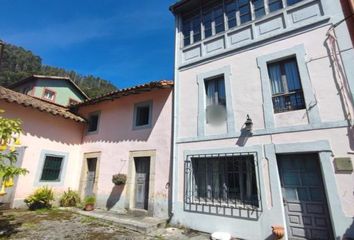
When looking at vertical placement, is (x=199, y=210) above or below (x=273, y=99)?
below

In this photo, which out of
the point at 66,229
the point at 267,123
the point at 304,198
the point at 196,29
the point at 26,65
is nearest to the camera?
the point at 304,198

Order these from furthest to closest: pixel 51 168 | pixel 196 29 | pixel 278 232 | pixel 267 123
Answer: pixel 51 168 → pixel 196 29 → pixel 267 123 → pixel 278 232

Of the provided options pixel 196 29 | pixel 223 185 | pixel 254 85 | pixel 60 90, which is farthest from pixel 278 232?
pixel 60 90

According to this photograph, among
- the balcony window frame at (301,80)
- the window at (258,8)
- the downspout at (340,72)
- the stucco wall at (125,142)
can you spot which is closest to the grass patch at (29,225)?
the stucco wall at (125,142)

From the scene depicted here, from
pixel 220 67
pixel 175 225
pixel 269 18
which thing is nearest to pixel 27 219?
pixel 175 225

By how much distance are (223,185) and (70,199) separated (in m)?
7.82

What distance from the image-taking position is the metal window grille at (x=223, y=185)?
611cm

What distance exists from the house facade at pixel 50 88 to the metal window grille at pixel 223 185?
601 inches

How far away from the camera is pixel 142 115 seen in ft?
32.6

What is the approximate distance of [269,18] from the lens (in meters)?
6.95

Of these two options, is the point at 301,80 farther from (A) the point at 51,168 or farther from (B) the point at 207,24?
(A) the point at 51,168

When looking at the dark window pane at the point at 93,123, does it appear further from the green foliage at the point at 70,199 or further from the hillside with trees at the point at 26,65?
the hillside with trees at the point at 26,65

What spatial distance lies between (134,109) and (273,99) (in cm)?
625

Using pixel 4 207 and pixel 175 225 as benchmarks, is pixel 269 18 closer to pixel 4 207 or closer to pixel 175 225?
pixel 175 225
